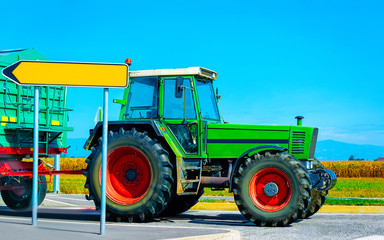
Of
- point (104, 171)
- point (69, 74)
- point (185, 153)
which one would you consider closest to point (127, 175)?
point (185, 153)

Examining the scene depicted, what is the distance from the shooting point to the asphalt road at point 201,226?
25.1 feet

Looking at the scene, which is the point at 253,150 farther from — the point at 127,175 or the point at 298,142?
the point at 127,175

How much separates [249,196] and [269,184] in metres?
0.42

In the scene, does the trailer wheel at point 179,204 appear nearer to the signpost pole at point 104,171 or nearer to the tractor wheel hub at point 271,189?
the tractor wheel hub at point 271,189

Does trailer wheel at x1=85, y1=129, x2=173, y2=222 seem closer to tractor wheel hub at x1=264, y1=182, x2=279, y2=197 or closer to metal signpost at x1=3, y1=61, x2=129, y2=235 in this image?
tractor wheel hub at x1=264, y1=182, x2=279, y2=197

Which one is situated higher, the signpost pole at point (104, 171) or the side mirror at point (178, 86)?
the side mirror at point (178, 86)

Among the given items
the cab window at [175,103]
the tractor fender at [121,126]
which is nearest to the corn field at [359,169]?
the cab window at [175,103]

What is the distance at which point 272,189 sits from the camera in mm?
9406

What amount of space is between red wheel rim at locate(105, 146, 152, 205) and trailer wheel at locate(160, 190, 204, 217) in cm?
Answer: 156

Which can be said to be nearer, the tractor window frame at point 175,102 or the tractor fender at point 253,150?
the tractor fender at point 253,150

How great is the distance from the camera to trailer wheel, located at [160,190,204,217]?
1154 centimetres

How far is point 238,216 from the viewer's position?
11500 mm

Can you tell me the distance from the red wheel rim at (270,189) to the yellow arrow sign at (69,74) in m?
3.45

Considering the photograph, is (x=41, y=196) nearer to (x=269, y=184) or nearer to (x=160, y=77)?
(x=160, y=77)
